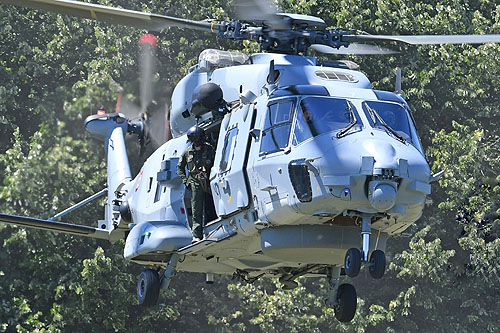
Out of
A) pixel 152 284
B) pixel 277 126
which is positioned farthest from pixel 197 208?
pixel 277 126

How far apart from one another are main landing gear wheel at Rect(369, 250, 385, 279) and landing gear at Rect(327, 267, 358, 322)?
153 centimetres

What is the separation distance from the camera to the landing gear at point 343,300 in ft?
42.3

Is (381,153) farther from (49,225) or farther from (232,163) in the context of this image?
(49,225)

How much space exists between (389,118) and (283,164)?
4.69ft

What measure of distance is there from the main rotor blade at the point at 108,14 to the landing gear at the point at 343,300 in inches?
147

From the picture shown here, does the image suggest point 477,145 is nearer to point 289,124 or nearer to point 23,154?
point 23,154

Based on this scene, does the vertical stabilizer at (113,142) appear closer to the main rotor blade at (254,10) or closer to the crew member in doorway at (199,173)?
the crew member in doorway at (199,173)

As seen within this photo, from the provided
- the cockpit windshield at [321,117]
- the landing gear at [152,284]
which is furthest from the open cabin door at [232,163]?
the landing gear at [152,284]

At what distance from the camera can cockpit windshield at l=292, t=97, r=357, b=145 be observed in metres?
11.5

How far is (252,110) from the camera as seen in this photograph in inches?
487

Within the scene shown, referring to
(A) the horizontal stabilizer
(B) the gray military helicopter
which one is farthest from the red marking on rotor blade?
(B) the gray military helicopter

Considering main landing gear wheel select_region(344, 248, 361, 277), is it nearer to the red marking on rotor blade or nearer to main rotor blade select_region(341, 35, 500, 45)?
main rotor blade select_region(341, 35, 500, 45)

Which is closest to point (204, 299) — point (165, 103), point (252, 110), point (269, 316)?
point (269, 316)

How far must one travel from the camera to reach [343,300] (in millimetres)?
12953
